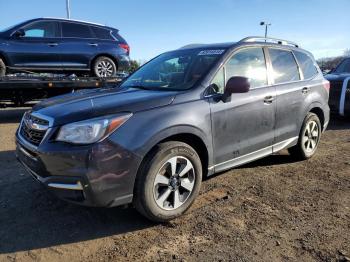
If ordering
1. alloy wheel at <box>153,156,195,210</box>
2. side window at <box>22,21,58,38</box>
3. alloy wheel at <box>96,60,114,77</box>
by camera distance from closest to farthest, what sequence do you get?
1. alloy wheel at <box>153,156,195,210</box>
2. side window at <box>22,21,58,38</box>
3. alloy wheel at <box>96,60,114,77</box>

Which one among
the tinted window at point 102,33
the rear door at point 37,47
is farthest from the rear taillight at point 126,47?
the rear door at point 37,47

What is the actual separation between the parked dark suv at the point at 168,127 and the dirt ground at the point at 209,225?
0.33 meters

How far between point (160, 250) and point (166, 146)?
0.96 metres

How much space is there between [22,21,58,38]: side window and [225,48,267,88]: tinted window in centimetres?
601

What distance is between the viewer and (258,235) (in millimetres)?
3584

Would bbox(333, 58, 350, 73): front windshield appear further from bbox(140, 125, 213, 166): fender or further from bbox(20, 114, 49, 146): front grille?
bbox(20, 114, 49, 146): front grille

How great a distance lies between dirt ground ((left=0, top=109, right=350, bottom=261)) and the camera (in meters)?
3.30

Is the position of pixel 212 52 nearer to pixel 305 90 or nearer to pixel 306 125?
pixel 305 90

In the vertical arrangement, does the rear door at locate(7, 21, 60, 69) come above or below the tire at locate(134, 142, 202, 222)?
above

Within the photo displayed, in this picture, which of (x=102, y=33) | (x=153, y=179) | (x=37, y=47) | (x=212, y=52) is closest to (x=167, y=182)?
(x=153, y=179)

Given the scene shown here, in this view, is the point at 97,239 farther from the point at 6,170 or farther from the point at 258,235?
the point at 6,170

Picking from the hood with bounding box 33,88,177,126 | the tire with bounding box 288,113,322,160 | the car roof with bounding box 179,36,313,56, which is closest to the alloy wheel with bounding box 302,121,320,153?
the tire with bounding box 288,113,322,160

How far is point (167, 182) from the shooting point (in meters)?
3.77

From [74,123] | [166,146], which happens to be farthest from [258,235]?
[74,123]
